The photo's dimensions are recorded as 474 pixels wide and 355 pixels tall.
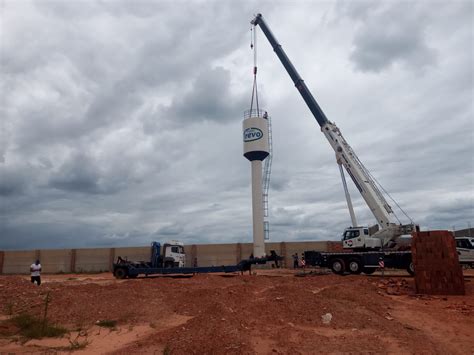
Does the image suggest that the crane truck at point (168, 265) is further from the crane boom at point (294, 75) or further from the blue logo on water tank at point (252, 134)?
the crane boom at point (294, 75)

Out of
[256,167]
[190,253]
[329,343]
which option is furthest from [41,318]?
[190,253]

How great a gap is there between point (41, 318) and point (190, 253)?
29023mm

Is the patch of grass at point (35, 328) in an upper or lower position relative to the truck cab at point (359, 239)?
lower

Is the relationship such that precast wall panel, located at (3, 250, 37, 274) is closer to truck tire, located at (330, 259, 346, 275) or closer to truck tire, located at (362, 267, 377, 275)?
truck tire, located at (330, 259, 346, 275)

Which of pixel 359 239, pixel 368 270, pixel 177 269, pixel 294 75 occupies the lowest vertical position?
pixel 368 270

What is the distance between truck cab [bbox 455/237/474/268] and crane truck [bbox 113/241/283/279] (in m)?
11.9

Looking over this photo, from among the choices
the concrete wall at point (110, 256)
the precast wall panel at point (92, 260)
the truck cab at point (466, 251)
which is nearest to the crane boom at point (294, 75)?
the truck cab at point (466, 251)

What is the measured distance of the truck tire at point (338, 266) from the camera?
26656mm

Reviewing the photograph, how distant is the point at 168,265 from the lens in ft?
98.3

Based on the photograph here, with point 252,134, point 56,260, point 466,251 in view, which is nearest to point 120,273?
point 252,134

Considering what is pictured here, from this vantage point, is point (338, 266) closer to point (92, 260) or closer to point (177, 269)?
point (177, 269)

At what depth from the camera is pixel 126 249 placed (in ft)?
142

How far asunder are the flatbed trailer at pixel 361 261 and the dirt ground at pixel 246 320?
6973mm

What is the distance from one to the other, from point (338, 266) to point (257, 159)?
37.9 feet
